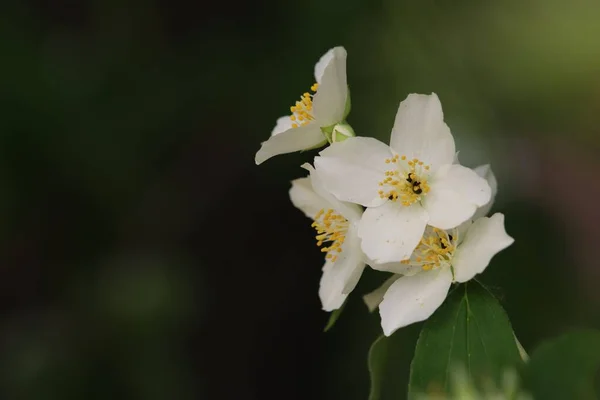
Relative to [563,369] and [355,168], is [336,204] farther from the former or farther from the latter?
[563,369]

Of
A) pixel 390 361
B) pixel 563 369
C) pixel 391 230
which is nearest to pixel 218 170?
pixel 390 361

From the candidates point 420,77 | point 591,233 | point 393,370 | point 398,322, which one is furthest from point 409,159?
point 591,233

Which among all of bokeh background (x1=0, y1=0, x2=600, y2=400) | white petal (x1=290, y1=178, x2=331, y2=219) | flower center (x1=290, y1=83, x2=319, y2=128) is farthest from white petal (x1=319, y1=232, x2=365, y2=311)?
bokeh background (x1=0, y1=0, x2=600, y2=400)

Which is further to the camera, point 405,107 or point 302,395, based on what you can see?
point 302,395

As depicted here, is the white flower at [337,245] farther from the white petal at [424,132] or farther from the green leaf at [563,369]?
the green leaf at [563,369]

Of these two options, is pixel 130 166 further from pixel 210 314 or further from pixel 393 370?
pixel 393 370

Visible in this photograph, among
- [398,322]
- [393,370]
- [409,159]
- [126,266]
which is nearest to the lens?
[398,322]

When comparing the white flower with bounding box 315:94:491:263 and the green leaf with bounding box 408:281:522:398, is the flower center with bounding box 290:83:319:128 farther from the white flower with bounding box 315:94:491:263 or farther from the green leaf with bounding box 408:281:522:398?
the green leaf with bounding box 408:281:522:398
